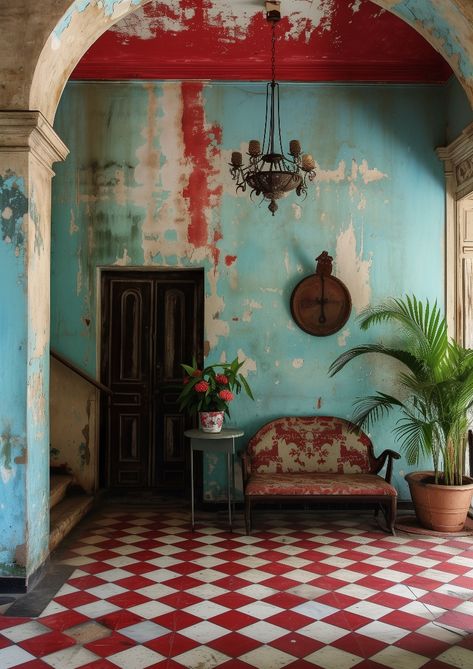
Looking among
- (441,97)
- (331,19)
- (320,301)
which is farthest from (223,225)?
(441,97)

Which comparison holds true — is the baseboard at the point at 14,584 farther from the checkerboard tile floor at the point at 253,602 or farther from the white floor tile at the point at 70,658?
the white floor tile at the point at 70,658

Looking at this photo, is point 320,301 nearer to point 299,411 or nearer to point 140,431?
point 299,411

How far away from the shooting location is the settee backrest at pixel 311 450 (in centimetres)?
659

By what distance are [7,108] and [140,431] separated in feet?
12.7

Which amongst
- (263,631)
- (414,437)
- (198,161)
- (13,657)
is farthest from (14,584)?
(198,161)

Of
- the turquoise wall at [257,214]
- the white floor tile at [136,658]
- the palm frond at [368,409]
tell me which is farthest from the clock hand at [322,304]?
the white floor tile at [136,658]

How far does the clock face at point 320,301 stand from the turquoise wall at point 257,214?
0.35 feet

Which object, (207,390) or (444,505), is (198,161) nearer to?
(207,390)

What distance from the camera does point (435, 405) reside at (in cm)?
611

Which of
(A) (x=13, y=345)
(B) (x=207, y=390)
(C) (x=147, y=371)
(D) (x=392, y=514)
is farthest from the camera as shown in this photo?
(C) (x=147, y=371)

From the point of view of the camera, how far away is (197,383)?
6.13 metres

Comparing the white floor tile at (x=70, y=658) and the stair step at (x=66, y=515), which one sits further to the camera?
the stair step at (x=66, y=515)

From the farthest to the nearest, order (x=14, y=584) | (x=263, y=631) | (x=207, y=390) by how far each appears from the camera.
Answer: (x=207, y=390) → (x=14, y=584) → (x=263, y=631)

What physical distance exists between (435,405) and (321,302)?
1.59 m
